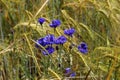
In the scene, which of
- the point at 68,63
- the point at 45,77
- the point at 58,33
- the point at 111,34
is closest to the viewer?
the point at 45,77

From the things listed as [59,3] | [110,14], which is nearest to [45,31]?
[110,14]

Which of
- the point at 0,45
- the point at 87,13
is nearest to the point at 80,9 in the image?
the point at 87,13

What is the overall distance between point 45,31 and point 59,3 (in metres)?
0.70

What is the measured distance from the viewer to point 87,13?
2072mm

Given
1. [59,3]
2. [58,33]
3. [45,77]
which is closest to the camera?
[45,77]

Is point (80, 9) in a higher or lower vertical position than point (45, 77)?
higher

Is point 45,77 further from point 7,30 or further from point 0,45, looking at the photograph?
point 7,30

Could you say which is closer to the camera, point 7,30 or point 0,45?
point 0,45

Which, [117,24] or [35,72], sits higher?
[117,24]

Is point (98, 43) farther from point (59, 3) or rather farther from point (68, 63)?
point (59, 3)

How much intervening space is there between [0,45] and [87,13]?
0.62 metres

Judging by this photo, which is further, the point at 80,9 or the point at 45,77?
the point at 80,9

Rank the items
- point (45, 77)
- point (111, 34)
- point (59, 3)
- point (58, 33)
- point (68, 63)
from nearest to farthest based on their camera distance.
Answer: point (45, 77) < point (58, 33) < point (68, 63) < point (111, 34) < point (59, 3)

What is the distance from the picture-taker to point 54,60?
1.59 metres
